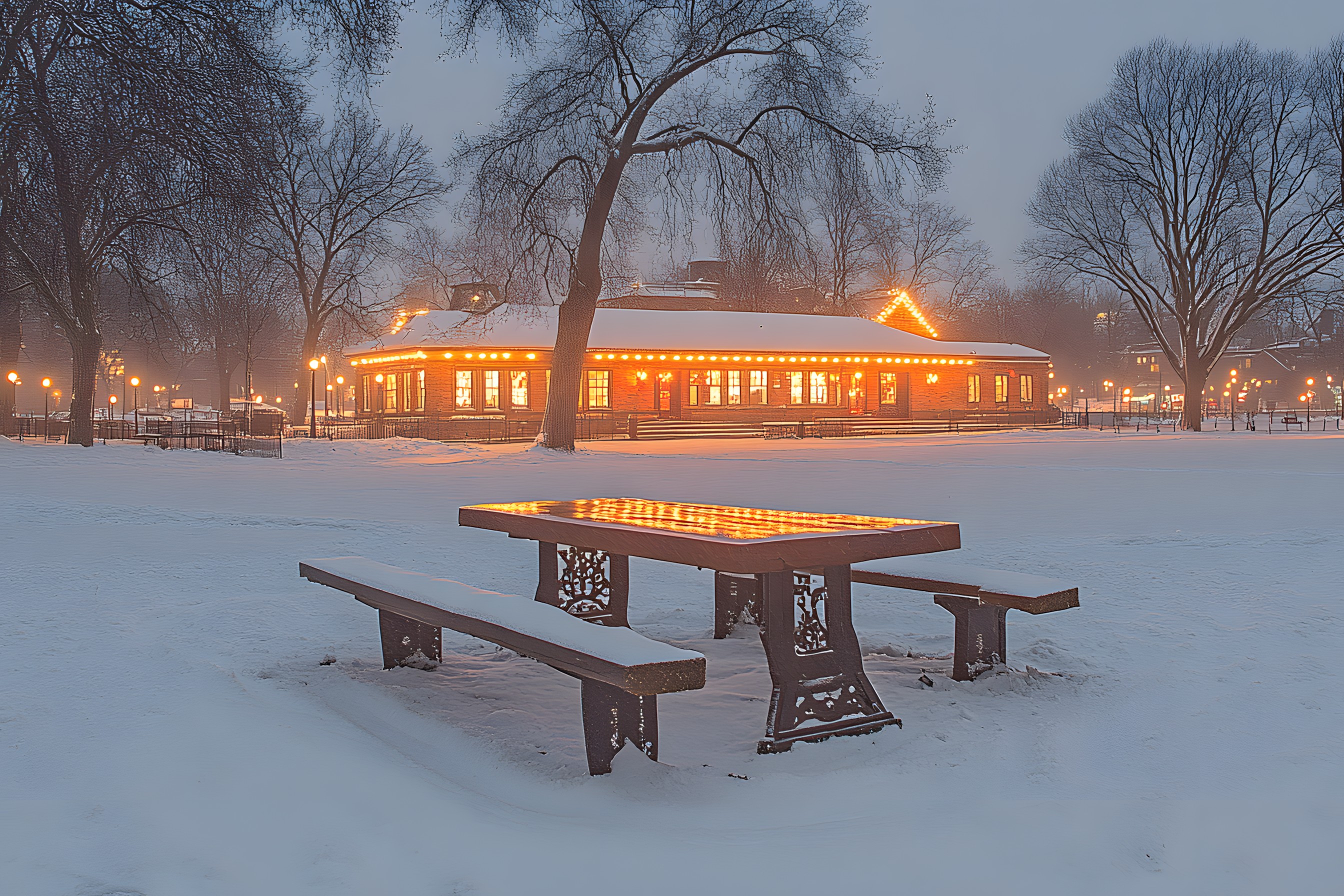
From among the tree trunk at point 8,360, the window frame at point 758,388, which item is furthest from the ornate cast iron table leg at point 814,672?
the window frame at point 758,388

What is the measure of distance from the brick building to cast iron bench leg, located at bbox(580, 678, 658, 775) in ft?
103

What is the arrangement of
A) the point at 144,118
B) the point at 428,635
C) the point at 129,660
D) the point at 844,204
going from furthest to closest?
1. the point at 844,204
2. the point at 144,118
3. the point at 428,635
4. the point at 129,660

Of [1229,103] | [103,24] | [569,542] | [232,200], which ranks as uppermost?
[1229,103]

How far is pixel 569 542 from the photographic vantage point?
5.19m

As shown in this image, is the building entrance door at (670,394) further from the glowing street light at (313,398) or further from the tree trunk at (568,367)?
the tree trunk at (568,367)

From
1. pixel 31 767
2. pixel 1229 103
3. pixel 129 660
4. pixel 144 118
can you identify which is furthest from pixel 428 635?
pixel 1229 103

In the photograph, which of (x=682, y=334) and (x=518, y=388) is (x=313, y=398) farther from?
(x=682, y=334)

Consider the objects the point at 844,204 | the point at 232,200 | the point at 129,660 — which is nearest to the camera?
the point at 129,660

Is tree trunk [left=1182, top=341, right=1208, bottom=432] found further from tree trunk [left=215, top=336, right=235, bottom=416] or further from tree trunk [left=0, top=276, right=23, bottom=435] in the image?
tree trunk [left=215, top=336, right=235, bottom=416]

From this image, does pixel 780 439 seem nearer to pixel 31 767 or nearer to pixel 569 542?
pixel 569 542

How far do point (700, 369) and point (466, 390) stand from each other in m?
9.30

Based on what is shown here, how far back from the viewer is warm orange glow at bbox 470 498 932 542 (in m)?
4.39

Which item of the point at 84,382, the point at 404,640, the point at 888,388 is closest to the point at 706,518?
the point at 404,640

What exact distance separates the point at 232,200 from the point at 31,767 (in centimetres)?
821
